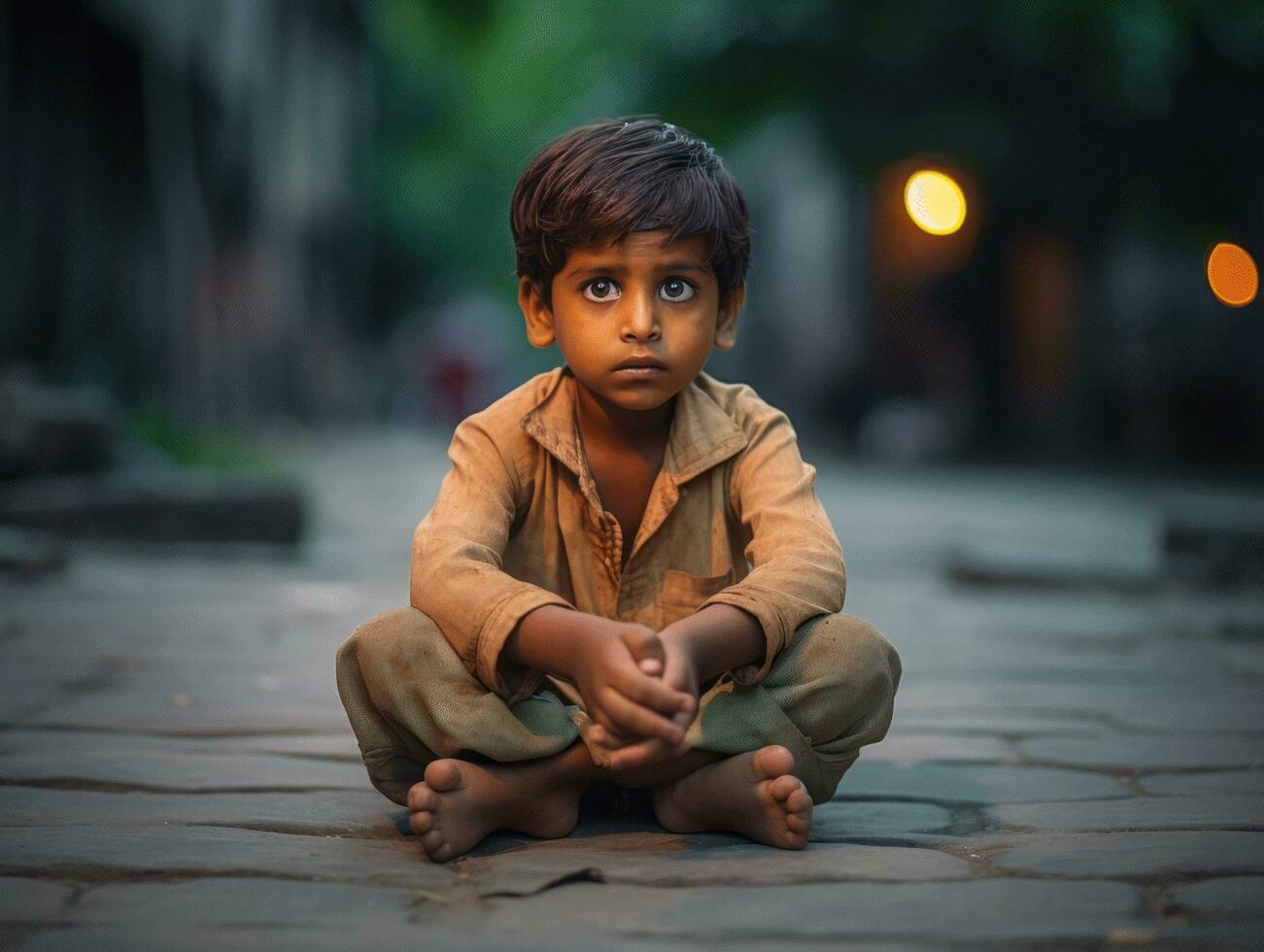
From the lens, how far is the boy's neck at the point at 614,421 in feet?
8.50

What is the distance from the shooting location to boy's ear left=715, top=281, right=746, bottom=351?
2596 millimetres

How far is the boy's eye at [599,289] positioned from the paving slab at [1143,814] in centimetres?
108

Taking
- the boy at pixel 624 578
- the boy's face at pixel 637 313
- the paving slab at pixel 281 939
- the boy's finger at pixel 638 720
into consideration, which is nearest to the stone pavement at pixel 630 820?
the paving slab at pixel 281 939

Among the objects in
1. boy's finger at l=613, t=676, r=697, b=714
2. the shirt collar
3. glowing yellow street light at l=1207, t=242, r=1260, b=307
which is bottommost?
boy's finger at l=613, t=676, r=697, b=714

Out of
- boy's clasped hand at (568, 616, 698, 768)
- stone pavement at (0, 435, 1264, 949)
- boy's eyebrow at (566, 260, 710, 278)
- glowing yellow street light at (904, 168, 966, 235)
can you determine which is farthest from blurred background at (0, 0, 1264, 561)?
boy's clasped hand at (568, 616, 698, 768)

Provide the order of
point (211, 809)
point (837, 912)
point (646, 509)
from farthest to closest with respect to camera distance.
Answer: point (646, 509)
point (211, 809)
point (837, 912)

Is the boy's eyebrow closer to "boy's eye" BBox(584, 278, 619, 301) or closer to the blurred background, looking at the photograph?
"boy's eye" BBox(584, 278, 619, 301)

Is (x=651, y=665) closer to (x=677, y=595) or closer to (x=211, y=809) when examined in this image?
(x=677, y=595)

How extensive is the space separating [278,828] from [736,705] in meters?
0.75

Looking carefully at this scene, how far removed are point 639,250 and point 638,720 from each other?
82cm

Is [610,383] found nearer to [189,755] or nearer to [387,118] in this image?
[189,755]

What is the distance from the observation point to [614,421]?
102 inches

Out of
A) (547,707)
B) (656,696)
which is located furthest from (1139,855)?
(547,707)

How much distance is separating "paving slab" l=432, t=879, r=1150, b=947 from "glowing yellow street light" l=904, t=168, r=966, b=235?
11.0 ft
